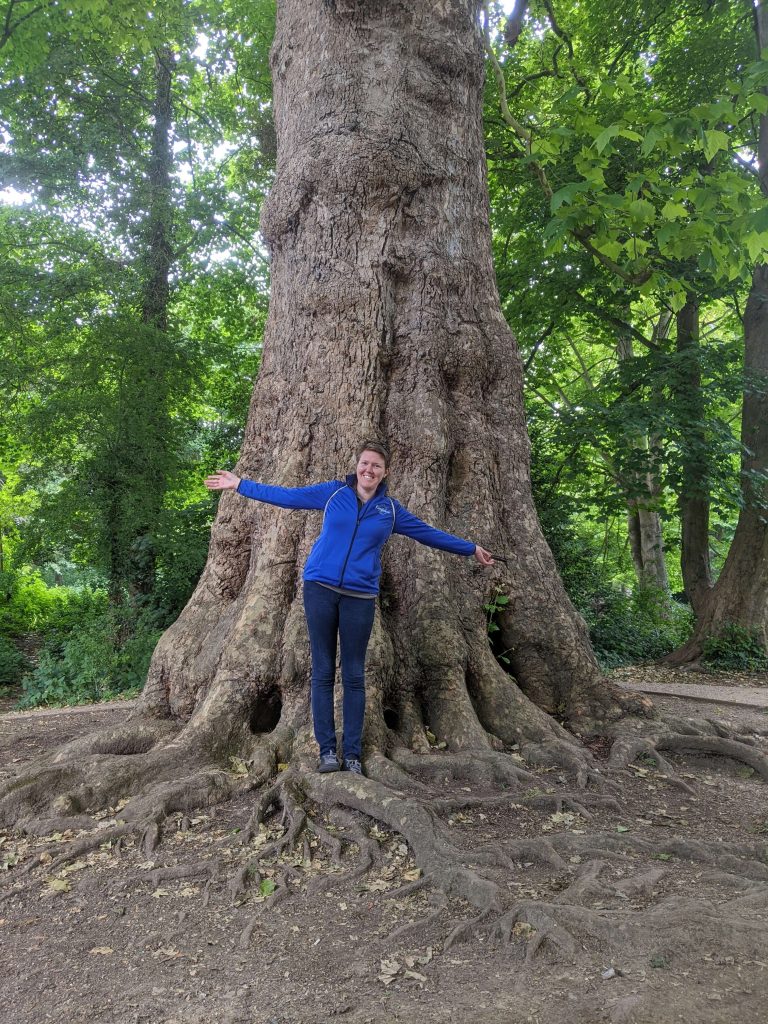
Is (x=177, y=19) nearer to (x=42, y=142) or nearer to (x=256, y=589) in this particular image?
(x=42, y=142)

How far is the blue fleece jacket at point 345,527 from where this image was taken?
4215 mm

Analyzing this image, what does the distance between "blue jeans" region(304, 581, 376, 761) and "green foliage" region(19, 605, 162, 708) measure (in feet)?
19.7

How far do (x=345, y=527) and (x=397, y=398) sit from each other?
1675 mm

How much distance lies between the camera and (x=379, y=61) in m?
5.94

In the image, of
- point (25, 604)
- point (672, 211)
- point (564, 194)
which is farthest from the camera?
point (25, 604)

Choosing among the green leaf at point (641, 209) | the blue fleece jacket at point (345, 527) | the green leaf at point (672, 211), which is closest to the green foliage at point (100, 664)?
the blue fleece jacket at point (345, 527)

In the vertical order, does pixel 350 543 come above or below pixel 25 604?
above

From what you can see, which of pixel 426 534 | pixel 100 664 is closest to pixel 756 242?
pixel 426 534

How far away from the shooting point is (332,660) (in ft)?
14.0

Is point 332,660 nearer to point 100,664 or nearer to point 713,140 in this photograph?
point 713,140

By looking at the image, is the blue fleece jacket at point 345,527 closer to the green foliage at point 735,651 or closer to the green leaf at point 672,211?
the green leaf at point 672,211

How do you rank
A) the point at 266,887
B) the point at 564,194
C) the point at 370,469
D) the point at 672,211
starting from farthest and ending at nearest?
the point at 672,211 < the point at 564,194 < the point at 370,469 < the point at 266,887

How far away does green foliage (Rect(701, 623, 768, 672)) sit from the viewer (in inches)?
428

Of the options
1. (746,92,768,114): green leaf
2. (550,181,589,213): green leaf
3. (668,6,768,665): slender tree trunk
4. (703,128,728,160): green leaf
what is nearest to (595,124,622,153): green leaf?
(550,181,589,213): green leaf
